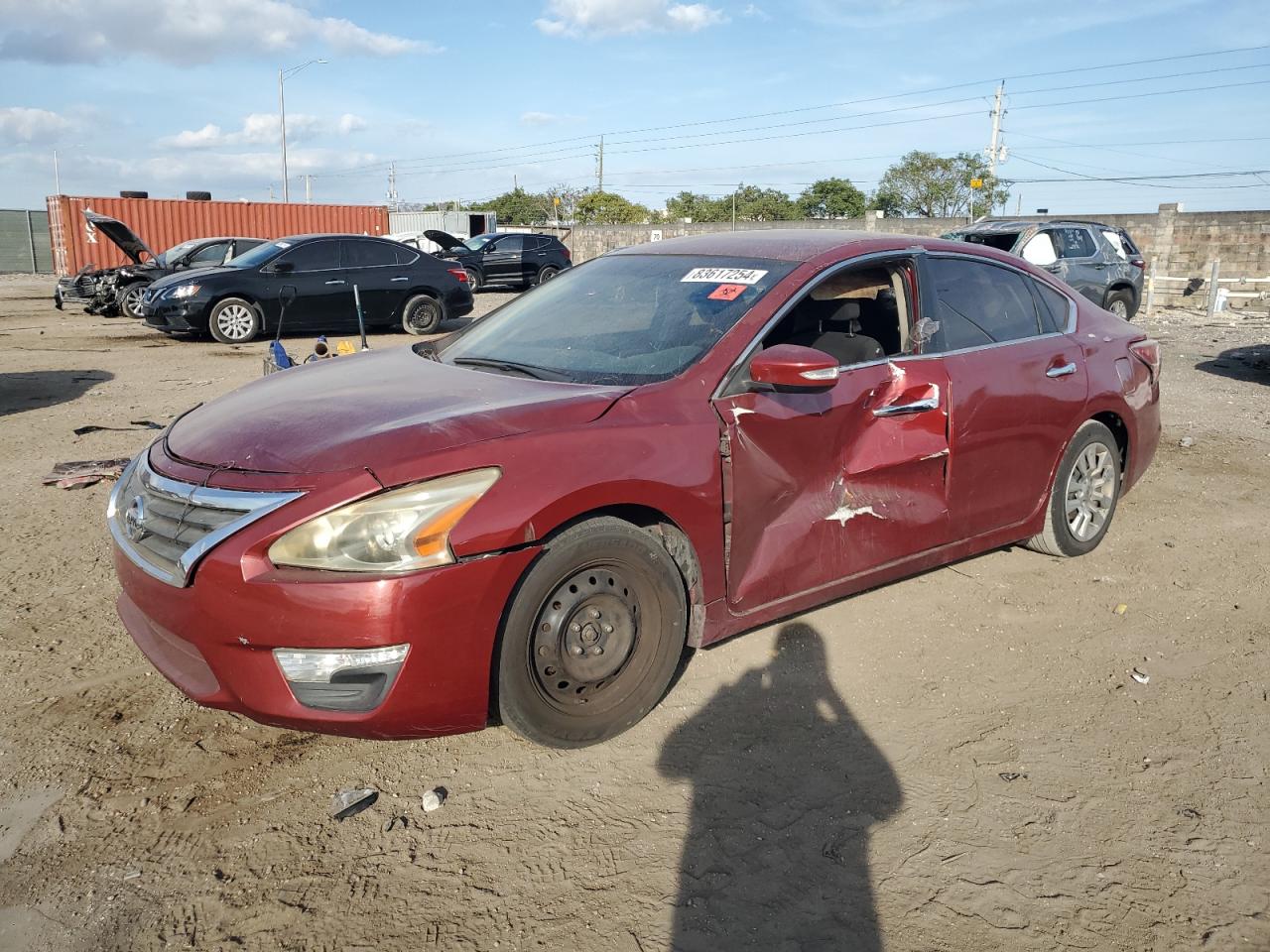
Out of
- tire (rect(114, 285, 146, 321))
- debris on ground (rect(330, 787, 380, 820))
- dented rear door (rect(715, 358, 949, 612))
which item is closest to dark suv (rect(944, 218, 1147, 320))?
dented rear door (rect(715, 358, 949, 612))

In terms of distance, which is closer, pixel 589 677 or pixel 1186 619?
pixel 589 677

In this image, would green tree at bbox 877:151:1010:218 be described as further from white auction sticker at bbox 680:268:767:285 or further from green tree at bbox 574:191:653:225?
white auction sticker at bbox 680:268:767:285

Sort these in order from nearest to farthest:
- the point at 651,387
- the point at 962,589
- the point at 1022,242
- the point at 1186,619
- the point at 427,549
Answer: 1. the point at 427,549
2. the point at 651,387
3. the point at 1186,619
4. the point at 962,589
5. the point at 1022,242

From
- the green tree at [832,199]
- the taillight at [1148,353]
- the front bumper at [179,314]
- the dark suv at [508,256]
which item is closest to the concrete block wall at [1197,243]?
the dark suv at [508,256]

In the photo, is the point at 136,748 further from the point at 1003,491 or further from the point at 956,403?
the point at 1003,491

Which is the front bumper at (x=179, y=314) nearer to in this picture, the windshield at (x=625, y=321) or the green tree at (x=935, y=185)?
the windshield at (x=625, y=321)

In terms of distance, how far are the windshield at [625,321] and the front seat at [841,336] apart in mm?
382

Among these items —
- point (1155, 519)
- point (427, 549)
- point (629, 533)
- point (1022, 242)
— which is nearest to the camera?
point (427, 549)

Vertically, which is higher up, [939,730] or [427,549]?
[427,549]

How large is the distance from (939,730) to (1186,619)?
5.71 feet

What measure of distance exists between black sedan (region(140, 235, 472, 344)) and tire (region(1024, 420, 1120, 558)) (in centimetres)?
1085

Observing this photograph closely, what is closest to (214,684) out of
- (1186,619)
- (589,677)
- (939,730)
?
(589,677)

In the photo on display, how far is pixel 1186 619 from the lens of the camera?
4.34 meters

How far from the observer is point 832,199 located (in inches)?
2827
